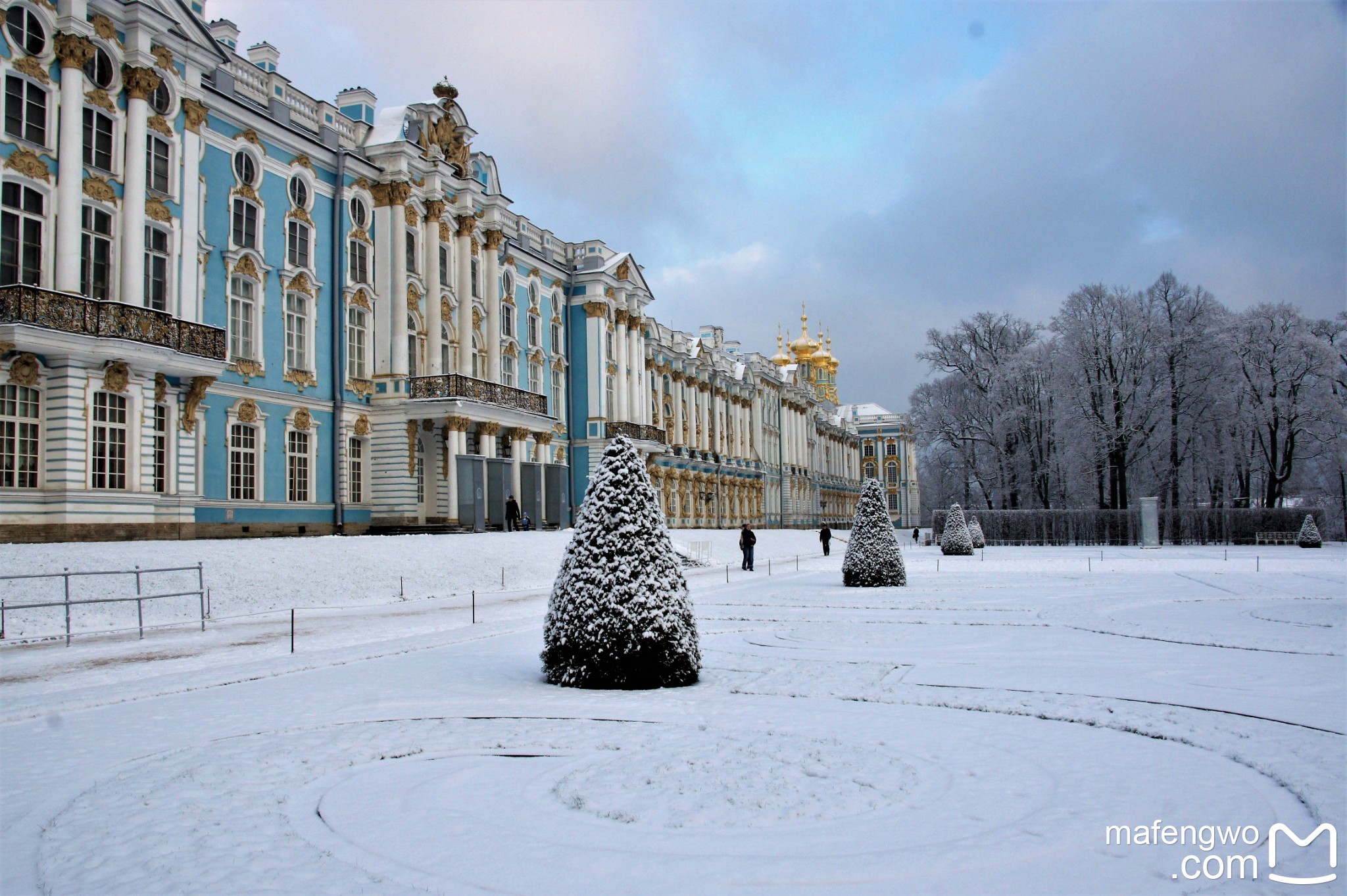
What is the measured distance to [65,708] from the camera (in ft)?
31.0

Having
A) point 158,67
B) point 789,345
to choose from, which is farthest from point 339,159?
point 789,345

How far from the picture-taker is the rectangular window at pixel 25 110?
20.7m

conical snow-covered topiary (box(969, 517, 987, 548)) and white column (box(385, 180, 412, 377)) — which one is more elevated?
white column (box(385, 180, 412, 377))

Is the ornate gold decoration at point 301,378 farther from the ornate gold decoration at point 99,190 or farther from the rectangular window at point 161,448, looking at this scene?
the ornate gold decoration at point 99,190

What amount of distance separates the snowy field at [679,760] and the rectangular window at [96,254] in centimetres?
955

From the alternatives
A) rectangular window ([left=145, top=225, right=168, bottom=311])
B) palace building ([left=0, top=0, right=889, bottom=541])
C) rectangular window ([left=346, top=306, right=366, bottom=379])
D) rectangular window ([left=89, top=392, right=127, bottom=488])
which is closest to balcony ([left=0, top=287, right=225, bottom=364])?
palace building ([left=0, top=0, right=889, bottom=541])

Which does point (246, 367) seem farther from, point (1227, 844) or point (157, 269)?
point (1227, 844)

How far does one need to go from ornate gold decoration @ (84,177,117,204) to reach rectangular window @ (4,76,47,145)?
116 centimetres

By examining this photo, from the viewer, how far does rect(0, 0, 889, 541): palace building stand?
68.7 feet

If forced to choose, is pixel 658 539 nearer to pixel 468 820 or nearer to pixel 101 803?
pixel 468 820

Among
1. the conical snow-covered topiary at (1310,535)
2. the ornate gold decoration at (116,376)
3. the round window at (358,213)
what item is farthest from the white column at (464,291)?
the conical snow-covered topiary at (1310,535)

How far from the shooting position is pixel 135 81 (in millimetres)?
23031

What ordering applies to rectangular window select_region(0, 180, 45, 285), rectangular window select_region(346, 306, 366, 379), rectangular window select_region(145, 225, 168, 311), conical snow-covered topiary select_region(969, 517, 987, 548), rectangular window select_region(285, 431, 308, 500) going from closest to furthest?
rectangular window select_region(0, 180, 45, 285), rectangular window select_region(145, 225, 168, 311), rectangular window select_region(285, 431, 308, 500), rectangular window select_region(346, 306, 366, 379), conical snow-covered topiary select_region(969, 517, 987, 548)

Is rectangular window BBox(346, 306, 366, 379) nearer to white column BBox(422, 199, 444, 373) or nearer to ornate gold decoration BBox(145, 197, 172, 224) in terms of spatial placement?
white column BBox(422, 199, 444, 373)
